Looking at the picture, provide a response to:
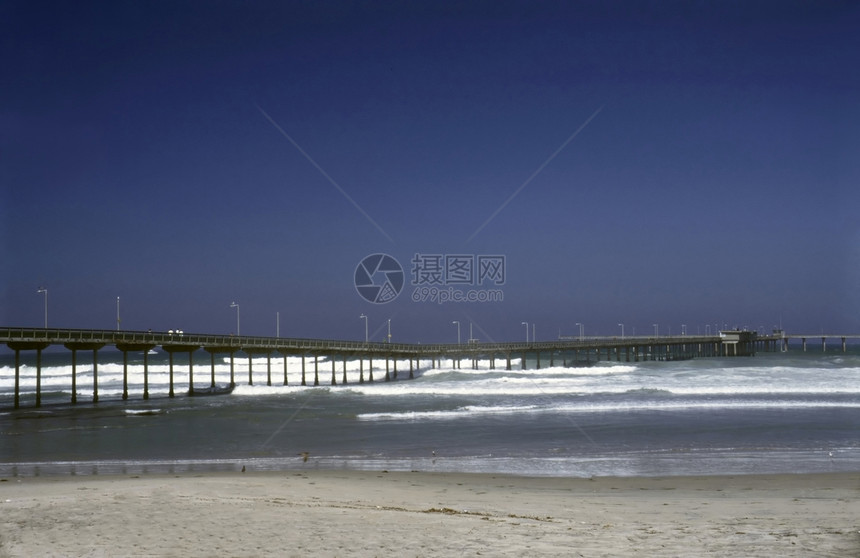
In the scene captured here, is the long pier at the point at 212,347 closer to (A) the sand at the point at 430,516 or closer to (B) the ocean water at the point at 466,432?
(B) the ocean water at the point at 466,432

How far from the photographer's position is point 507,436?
66.7 feet

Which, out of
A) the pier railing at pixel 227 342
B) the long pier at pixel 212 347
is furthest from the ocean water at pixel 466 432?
the pier railing at pixel 227 342

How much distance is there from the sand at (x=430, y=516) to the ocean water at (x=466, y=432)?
79.2 inches

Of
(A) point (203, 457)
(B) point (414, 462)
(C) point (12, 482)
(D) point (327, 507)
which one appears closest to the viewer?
(D) point (327, 507)

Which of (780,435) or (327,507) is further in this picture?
(780,435)

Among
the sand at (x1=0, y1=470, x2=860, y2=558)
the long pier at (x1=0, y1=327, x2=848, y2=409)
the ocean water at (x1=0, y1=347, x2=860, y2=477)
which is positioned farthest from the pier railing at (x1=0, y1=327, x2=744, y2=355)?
the sand at (x1=0, y1=470, x2=860, y2=558)

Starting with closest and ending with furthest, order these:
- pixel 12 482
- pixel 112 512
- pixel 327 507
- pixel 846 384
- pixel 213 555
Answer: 1. pixel 213 555
2. pixel 112 512
3. pixel 327 507
4. pixel 12 482
5. pixel 846 384

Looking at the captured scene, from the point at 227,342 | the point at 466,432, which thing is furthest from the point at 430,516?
the point at 227,342

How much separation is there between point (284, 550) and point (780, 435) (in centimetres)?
1613

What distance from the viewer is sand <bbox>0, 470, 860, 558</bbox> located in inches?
294

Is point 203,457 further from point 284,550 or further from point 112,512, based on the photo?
point 284,550

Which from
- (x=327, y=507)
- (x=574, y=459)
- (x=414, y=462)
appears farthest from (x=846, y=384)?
(x=327, y=507)

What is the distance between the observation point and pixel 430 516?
928 cm

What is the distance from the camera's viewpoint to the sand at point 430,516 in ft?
24.5
